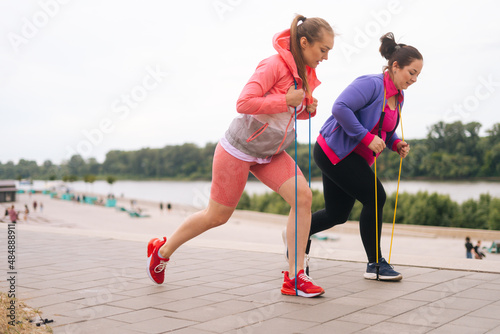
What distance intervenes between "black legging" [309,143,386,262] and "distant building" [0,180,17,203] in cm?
6127

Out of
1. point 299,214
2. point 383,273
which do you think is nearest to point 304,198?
point 299,214

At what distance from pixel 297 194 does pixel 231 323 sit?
1055 millimetres

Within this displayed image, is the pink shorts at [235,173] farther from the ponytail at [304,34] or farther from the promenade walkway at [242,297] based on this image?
the promenade walkway at [242,297]

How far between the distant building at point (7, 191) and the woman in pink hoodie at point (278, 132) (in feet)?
202

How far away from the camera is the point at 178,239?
13.1 ft

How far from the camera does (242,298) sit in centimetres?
364

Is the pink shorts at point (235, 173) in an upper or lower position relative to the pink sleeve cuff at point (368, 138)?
lower

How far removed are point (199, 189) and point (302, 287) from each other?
55.5 m

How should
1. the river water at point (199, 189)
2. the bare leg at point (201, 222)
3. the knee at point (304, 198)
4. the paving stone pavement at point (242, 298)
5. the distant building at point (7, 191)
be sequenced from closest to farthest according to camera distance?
the paving stone pavement at point (242, 298), the knee at point (304, 198), the bare leg at point (201, 222), the river water at point (199, 189), the distant building at point (7, 191)

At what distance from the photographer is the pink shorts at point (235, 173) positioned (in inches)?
146

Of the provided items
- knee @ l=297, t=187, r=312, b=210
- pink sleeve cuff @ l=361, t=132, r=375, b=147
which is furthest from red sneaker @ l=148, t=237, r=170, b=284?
pink sleeve cuff @ l=361, t=132, r=375, b=147

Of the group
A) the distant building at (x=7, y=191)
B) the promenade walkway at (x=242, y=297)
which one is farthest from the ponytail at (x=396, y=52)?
the distant building at (x=7, y=191)

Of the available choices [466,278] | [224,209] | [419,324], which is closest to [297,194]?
[224,209]

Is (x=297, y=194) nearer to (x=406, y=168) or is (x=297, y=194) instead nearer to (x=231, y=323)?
(x=231, y=323)
